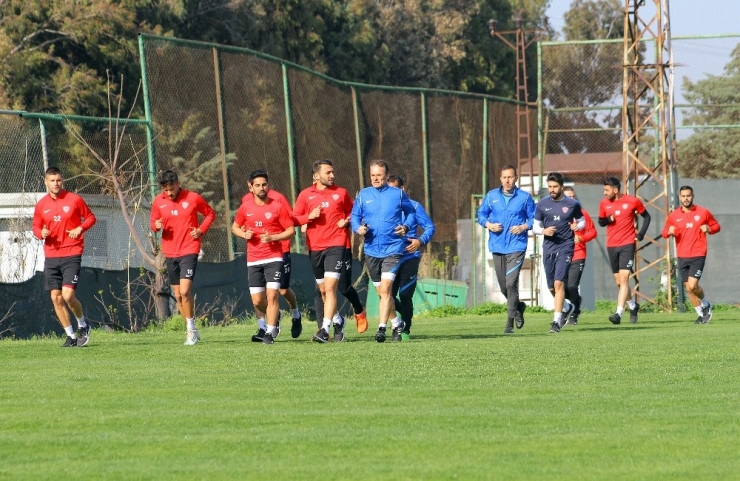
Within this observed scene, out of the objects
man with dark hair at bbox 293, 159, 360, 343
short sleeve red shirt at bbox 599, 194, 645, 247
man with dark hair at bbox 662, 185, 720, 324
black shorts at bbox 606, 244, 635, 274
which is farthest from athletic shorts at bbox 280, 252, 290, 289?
man with dark hair at bbox 662, 185, 720, 324

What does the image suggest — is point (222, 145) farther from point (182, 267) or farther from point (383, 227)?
point (383, 227)

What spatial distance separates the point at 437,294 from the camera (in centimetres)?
2880

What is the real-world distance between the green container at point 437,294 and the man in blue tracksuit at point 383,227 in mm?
13148

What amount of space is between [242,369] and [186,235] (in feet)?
13.4

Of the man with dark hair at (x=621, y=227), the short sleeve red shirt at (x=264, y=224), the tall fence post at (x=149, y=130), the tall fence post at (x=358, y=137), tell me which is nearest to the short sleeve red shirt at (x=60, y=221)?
the short sleeve red shirt at (x=264, y=224)

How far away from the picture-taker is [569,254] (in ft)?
55.9

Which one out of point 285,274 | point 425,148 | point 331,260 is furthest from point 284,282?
point 425,148

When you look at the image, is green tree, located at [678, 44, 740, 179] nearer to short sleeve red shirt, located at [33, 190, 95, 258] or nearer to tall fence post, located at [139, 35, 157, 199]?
tall fence post, located at [139, 35, 157, 199]

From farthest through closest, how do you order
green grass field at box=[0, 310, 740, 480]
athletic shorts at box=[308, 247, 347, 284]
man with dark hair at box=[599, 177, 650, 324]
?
1. man with dark hair at box=[599, 177, 650, 324]
2. athletic shorts at box=[308, 247, 347, 284]
3. green grass field at box=[0, 310, 740, 480]

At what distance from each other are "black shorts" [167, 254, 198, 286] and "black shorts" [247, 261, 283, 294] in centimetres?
61

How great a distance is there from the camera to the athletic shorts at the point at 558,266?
55.7ft

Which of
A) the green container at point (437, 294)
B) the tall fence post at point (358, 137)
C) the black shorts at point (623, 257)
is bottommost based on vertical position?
the green container at point (437, 294)

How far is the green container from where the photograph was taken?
93.1 ft

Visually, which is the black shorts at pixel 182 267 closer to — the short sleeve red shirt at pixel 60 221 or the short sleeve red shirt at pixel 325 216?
the short sleeve red shirt at pixel 60 221
